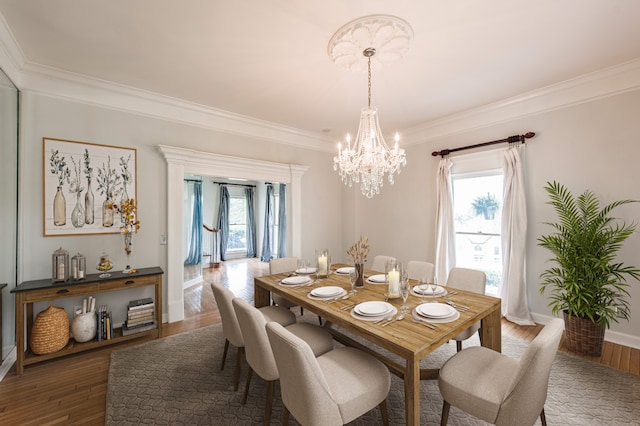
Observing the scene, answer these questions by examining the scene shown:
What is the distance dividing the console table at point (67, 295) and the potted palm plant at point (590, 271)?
4.30 metres

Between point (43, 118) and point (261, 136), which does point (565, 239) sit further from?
point (43, 118)

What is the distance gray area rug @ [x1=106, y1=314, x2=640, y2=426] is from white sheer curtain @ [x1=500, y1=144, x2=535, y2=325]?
2.45 feet

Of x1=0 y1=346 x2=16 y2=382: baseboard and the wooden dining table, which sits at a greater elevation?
the wooden dining table

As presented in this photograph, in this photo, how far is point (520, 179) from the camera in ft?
10.7

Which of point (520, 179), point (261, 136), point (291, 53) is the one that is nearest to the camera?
point (291, 53)

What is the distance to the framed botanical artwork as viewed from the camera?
271cm

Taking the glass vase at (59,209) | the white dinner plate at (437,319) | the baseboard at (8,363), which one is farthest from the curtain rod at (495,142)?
the baseboard at (8,363)

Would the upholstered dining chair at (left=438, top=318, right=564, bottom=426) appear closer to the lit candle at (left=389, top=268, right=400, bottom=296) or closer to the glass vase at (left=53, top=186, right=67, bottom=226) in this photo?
the lit candle at (left=389, top=268, right=400, bottom=296)

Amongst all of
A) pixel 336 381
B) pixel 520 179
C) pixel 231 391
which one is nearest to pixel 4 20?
pixel 231 391

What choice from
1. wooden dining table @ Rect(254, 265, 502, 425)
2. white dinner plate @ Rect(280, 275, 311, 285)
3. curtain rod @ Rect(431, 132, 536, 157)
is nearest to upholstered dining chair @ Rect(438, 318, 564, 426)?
wooden dining table @ Rect(254, 265, 502, 425)

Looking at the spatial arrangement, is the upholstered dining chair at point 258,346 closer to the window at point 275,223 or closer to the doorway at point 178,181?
the doorway at point 178,181

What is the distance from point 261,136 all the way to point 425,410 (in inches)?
153

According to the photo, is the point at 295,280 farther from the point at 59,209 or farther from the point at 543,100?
the point at 543,100

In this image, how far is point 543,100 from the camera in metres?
3.13
